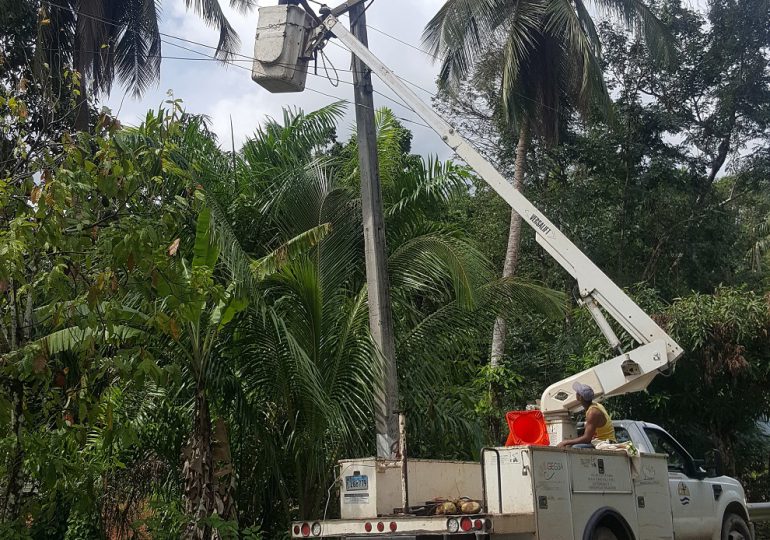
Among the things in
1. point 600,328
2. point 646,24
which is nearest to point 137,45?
point 646,24

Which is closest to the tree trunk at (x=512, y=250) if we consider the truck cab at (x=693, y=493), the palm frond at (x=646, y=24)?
the palm frond at (x=646, y=24)

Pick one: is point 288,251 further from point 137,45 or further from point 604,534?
point 137,45

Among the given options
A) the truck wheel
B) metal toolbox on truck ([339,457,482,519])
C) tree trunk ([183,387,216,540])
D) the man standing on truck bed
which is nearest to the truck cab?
the man standing on truck bed

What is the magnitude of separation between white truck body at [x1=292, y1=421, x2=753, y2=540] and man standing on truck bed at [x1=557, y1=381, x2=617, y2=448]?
0.38 meters

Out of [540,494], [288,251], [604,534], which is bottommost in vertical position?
[604,534]

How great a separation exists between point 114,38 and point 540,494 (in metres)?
18.5

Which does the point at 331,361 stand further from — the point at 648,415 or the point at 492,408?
the point at 648,415

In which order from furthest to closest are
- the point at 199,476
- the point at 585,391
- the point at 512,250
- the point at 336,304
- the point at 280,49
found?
the point at 512,250 < the point at 336,304 < the point at 280,49 < the point at 199,476 < the point at 585,391

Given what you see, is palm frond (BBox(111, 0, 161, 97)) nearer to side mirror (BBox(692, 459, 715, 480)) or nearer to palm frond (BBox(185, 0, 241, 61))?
palm frond (BBox(185, 0, 241, 61))

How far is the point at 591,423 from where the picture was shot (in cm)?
981

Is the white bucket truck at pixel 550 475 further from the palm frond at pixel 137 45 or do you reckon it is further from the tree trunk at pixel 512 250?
the palm frond at pixel 137 45

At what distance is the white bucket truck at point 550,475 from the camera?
27.0 feet

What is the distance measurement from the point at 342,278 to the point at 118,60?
1437cm

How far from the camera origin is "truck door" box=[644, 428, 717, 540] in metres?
10.8
